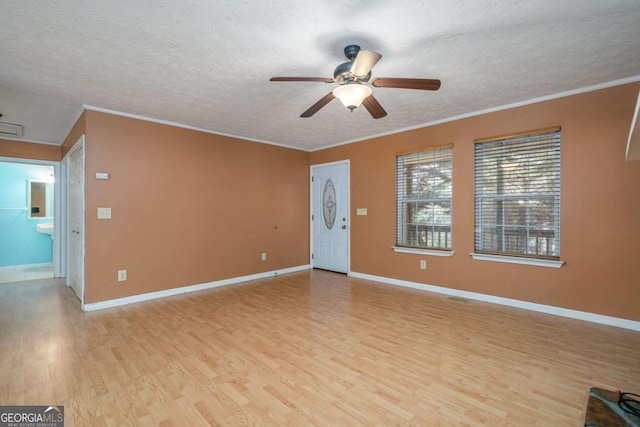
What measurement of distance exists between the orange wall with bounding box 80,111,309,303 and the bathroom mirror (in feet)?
10.8

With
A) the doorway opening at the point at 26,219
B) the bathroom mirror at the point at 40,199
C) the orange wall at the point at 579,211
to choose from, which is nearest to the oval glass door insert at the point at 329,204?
the orange wall at the point at 579,211

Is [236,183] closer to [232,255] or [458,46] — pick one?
[232,255]

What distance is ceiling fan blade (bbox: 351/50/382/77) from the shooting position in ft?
6.42

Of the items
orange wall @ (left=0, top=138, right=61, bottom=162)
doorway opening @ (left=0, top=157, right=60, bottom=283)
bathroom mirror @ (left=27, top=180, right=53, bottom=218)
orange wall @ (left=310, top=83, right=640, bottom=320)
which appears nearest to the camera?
orange wall @ (left=310, top=83, right=640, bottom=320)

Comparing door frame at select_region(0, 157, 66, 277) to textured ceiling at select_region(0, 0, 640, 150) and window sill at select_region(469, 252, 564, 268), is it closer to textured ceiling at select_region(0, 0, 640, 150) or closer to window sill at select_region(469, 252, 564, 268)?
textured ceiling at select_region(0, 0, 640, 150)

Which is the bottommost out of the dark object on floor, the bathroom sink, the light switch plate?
the dark object on floor

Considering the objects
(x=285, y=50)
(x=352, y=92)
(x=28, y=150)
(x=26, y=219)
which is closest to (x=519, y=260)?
(x=352, y=92)

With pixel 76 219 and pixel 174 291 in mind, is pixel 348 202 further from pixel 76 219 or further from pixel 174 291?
pixel 76 219

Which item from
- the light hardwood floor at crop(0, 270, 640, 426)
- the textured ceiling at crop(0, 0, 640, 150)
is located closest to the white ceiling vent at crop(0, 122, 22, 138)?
the textured ceiling at crop(0, 0, 640, 150)

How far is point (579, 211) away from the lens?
3234 mm

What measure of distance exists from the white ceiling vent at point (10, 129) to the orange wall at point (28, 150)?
1.56ft

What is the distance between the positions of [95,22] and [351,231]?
4380 millimetres

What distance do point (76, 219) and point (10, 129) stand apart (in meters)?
1.72

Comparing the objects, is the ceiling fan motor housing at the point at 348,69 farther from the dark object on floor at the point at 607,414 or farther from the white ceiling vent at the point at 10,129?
the white ceiling vent at the point at 10,129
